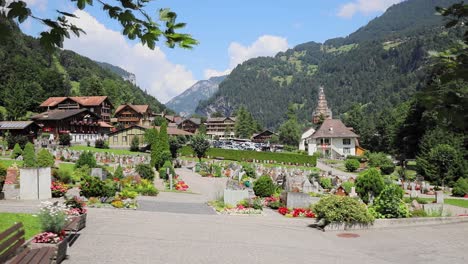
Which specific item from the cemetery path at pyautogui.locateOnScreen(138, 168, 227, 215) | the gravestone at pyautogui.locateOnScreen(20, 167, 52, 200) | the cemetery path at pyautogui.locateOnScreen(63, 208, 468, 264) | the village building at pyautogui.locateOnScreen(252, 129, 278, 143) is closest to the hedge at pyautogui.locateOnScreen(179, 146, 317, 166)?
the cemetery path at pyautogui.locateOnScreen(138, 168, 227, 215)

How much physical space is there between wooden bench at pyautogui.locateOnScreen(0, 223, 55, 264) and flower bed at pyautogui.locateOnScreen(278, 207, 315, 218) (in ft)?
46.0

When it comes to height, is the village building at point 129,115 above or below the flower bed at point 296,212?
above

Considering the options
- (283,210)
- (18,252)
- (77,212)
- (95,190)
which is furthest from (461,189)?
(18,252)

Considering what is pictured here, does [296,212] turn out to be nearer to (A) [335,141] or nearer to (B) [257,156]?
(B) [257,156]

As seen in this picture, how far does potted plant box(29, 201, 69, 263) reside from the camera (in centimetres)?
1109

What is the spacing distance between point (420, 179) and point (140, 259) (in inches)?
1466

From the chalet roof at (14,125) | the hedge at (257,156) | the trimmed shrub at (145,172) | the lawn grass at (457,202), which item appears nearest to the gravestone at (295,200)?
the lawn grass at (457,202)

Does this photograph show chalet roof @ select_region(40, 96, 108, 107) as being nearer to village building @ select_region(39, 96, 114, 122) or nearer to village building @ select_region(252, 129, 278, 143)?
village building @ select_region(39, 96, 114, 122)

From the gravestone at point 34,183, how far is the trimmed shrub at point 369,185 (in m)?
19.3

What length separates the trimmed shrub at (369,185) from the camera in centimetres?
2903

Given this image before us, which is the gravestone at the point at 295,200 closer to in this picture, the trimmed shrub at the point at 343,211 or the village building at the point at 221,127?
the trimmed shrub at the point at 343,211

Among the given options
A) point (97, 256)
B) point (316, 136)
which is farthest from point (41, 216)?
point (316, 136)

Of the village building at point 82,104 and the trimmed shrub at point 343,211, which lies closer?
the trimmed shrub at point 343,211

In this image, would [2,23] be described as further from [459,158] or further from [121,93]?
[121,93]
